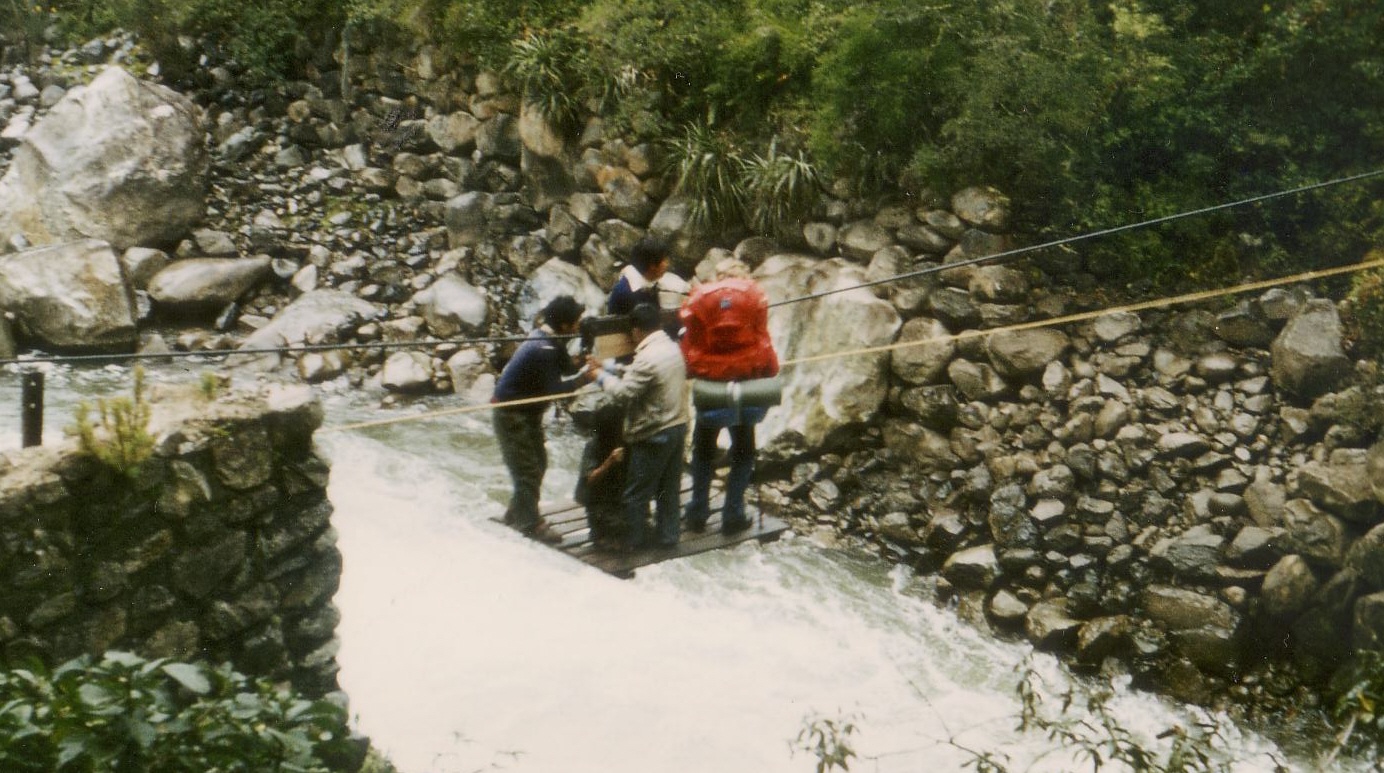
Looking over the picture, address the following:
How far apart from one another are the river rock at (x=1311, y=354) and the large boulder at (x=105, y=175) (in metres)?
11.1

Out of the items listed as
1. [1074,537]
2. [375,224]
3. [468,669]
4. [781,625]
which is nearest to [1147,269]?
[1074,537]

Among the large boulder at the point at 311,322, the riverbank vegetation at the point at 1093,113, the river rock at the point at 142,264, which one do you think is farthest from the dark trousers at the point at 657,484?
the river rock at the point at 142,264

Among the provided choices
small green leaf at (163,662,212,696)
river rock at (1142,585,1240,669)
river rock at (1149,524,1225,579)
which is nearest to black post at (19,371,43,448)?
small green leaf at (163,662,212,696)

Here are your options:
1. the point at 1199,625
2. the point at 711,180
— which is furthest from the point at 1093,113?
the point at 1199,625

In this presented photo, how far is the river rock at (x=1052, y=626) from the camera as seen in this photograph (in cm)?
763

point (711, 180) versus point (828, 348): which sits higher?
point (711, 180)

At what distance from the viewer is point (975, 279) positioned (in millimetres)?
9242

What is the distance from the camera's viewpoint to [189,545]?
15.5 feet

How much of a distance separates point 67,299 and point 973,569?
872 centimetres

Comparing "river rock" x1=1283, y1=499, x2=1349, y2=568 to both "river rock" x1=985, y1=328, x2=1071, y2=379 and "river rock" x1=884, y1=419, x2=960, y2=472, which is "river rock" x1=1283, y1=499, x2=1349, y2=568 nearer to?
"river rock" x1=985, y1=328, x2=1071, y2=379

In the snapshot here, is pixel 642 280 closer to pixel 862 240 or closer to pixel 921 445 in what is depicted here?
pixel 921 445

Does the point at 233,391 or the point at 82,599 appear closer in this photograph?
the point at 82,599

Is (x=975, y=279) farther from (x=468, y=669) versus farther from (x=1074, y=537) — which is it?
(x=468, y=669)

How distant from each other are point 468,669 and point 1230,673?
4832 mm
